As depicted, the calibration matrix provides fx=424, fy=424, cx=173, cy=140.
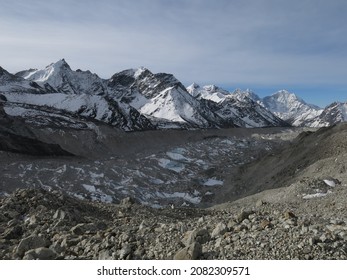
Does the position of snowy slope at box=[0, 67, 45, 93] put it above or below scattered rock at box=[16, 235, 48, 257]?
above

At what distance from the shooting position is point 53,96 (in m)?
149

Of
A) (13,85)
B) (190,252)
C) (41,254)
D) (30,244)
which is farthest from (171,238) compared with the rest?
(13,85)

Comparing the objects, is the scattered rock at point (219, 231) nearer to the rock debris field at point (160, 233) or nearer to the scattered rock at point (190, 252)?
the rock debris field at point (160, 233)

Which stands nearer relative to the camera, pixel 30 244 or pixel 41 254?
pixel 41 254

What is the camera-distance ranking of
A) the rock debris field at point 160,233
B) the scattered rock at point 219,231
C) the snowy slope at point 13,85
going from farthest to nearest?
the snowy slope at point 13,85
the scattered rock at point 219,231
the rock debris field at point 160,233

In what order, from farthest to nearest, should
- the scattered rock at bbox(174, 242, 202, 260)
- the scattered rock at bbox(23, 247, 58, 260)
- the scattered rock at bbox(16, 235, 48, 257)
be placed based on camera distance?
the scattered rock at bbox(16, 235, 48, 257)
the scattered rock at bbox(23, 247, 58, 260)
the scattered rock at bbox(174, 242, 202, 260)

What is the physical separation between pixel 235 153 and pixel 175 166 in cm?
2350

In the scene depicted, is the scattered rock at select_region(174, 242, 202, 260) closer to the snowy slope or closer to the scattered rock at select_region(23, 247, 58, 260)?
the scattered rock at select_region(23, 247, 58, 260)

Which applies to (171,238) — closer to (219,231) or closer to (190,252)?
(219,231)

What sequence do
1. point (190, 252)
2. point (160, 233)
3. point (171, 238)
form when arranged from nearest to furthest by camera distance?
point (190, 252)
point (171, 238)
point (160, 233)

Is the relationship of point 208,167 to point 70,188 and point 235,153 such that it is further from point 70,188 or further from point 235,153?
point 70,188

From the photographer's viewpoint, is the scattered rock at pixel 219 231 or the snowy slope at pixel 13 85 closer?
the scattered rock at pixel 219 231

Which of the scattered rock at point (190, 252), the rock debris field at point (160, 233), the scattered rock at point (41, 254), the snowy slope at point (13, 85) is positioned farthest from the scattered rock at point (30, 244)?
the snowy slope at point (13, 85)

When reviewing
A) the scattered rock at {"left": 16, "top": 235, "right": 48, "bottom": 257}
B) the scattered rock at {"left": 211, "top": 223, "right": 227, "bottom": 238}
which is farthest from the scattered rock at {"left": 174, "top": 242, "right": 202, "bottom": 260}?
the scattered rock at {"left": 16, "top": 235, "right": 48, "bottom": 257}
